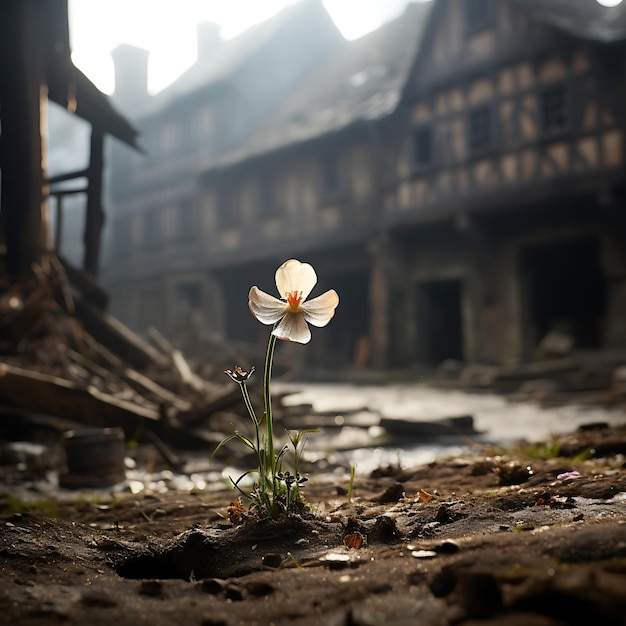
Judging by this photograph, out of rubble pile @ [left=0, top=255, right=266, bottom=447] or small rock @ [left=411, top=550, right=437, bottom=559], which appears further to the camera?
rubble pile @ [left=0, top=255, right=266, bottom=447]

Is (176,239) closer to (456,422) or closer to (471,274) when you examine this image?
(471,274)

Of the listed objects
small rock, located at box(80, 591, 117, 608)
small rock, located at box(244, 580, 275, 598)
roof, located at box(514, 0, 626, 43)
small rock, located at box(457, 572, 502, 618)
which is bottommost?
small rock, located at box(80, 591, 117, 608)

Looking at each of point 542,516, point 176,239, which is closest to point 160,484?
point 542,516

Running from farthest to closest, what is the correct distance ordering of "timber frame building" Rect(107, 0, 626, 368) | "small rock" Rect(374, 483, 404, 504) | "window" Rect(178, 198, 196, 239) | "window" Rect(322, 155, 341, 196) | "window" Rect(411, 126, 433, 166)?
1. "window" Rect(178, 198, 196, 239)
2. "window" Rect(322, 155, 341, 196)
3. "window" Rect(411, 126, 433, 166)
4. "timber frame building" Rect(107, 0, 626, 368)
5. "small rock" Rect(374, 483, 404, 504)

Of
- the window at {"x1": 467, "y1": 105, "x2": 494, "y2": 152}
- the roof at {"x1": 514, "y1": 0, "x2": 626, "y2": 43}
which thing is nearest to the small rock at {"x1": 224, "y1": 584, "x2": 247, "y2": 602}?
the roof at {"x1": 514, "y1": 0, "x2": 626, "y2": 43}

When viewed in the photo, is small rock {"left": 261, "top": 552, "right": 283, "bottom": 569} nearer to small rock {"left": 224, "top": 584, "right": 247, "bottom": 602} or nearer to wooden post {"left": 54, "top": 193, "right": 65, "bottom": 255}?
small rock {"left": 224, "top": 584, "right": 247, "bottom": 602}

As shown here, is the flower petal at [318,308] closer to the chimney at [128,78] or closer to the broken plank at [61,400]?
the broken plank at [61,400]

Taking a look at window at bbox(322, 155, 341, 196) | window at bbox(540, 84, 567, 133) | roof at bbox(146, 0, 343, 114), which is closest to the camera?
window at bbox(540, 84, 567, 133)

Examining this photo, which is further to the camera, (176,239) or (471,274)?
(176,239)
